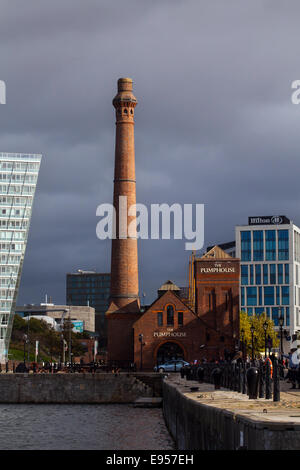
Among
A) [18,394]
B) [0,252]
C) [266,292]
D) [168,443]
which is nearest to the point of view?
[168,443]

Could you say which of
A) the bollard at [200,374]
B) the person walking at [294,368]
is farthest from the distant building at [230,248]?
the person walking at [294,368]

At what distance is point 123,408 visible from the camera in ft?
240

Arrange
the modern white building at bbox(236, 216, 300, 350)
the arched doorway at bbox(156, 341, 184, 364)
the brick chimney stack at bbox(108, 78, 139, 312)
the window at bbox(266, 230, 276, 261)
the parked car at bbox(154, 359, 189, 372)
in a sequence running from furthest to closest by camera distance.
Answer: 1. the window at bbox(266, 230, 276, 261)
2. the modern white building at bbox(236, 216, 300, 350)
3. the brick chimney stack at bbox(108, 78, 139, 312)
4. the arched doorway at bbox(156, 341, 184, 364)
5. the parked car at bbox(154, 359, 189, 372)

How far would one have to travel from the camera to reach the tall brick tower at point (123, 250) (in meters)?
96.7

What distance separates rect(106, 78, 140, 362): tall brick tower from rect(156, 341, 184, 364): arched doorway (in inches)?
188

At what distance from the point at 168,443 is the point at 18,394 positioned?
4207cm

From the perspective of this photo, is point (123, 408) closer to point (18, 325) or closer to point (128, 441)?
point (128, 441)

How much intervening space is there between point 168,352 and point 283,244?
68751 mm

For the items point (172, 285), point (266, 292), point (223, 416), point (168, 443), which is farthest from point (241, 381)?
point (266, 292)

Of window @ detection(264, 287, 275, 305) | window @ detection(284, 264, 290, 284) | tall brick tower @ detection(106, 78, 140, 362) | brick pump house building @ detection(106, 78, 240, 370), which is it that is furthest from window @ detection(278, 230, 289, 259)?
tall brick tower @ detection(106, 78, 140, 362)

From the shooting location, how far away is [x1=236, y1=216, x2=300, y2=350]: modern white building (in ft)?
516

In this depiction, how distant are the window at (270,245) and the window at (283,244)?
44.8 inches

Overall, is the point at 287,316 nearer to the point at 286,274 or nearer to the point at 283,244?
the point at 286,274

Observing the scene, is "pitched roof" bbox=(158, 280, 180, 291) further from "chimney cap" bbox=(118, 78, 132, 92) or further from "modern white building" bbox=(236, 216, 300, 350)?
"modern white building" bbox=(236, 216, 300, 350)
